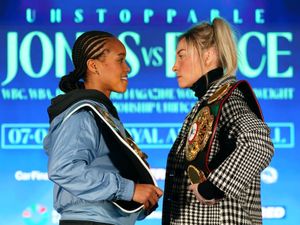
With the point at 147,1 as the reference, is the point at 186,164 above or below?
below

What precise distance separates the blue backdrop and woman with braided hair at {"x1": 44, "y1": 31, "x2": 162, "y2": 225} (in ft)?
7.17

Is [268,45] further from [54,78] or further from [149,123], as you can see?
[54,78]

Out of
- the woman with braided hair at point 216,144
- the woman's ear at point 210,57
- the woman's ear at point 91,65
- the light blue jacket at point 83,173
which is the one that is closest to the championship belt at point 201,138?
the woman with braided hair at point 216,144

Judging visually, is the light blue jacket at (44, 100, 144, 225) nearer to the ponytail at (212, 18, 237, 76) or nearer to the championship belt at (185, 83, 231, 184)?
the championship belt at (185, 83, 231, 184)

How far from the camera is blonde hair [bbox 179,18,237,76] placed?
2396 mm

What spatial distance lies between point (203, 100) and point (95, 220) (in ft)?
1.69

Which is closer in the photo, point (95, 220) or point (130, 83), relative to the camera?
point (95, 220)

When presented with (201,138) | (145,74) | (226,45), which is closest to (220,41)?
(226,45)

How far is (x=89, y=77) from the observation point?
2.30 metres

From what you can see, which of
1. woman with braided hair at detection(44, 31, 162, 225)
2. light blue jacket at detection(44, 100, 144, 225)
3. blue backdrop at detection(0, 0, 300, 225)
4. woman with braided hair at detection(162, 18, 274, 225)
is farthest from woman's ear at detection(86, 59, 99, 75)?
blue backdrop at detection(0, 0, 300, 225)

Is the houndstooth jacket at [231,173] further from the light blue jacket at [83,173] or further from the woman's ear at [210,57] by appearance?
the light blue jacket at [83,173]

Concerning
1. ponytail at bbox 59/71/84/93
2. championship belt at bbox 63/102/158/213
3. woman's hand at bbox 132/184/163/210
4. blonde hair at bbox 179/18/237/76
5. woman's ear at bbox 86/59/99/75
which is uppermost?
blonde hair at bbox 179/18/237/76

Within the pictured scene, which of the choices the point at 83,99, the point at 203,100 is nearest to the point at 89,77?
the point at 83,99

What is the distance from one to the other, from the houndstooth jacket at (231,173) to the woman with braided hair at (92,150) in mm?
157
